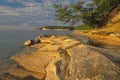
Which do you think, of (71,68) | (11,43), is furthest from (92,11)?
(71,68)

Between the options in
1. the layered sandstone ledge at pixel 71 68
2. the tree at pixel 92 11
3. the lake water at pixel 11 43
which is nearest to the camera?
the layered sandstone ledge at pixel 71 68

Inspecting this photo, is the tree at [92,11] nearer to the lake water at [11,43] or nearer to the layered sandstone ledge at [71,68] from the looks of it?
the lake water at [11,43]

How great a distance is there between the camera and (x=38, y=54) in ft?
110

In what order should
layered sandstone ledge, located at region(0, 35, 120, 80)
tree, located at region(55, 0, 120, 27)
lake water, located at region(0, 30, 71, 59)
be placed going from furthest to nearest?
1. tree, located at region(55, 0, 120, 27)
2. lake water, located at region(0, 30, 71, 59)
3. layered sandstone ledge, located at region(0, 35, 120, 80)

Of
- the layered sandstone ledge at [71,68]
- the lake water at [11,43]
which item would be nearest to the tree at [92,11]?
the lake water at [11,43]

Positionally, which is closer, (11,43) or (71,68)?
(71,68)

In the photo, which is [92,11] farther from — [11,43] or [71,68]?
[71,68]

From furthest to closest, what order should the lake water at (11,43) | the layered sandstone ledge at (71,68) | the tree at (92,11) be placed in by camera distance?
the tree at (92,11) → the lake water at (11,43) → the layered sandstone ledge at (71,68)

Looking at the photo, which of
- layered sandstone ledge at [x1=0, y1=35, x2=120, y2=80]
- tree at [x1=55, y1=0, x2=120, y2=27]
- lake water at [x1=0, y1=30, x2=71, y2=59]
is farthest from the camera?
tree at [x1=55, y1=0, x2=120, y2=27]

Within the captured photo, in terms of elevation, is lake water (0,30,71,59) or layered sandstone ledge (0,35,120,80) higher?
layered sandstone ledge (0,35,120,80)

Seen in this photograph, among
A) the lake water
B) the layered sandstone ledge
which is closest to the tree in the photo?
the lake water

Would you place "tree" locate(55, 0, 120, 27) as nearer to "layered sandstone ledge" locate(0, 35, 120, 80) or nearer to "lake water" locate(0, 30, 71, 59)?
"lake water" locate(0, 30, 71, 59)

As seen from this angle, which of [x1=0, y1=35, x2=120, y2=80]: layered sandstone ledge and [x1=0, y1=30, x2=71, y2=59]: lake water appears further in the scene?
[x1=0, y1=30, x2=71, y2=59]: lake water

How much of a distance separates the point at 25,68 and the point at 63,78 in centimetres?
760
